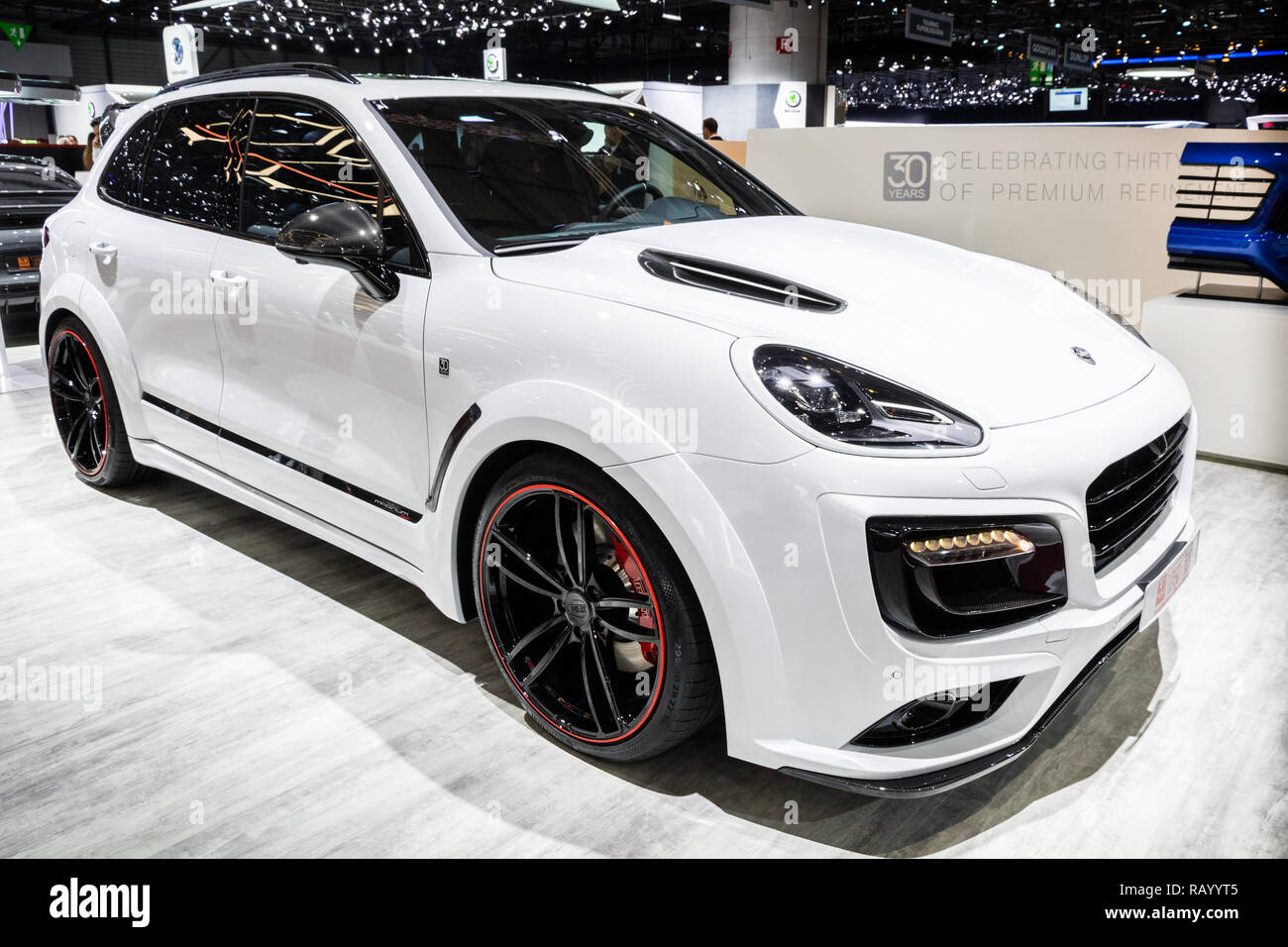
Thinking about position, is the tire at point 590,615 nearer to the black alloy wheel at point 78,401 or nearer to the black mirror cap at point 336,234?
the black mirror cap at point 336,234

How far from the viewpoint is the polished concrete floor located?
1.98 metres

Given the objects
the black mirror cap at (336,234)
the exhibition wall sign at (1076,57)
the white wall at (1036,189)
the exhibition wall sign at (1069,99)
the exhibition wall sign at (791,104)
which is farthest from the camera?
the exhibition wall sign at (1069,99)

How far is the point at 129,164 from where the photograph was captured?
3.51 m

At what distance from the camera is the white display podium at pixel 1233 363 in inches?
173

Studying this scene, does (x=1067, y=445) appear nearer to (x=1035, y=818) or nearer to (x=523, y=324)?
(x=1035, y=818)

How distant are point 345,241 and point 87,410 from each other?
2221mm

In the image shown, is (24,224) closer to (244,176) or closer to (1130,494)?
(244,176)

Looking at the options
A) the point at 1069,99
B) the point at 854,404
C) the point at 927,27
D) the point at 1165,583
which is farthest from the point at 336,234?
the point at 1069,99

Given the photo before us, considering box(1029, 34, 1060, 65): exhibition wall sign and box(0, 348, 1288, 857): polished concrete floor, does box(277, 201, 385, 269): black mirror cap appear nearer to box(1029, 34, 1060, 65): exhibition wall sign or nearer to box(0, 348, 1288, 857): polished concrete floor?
box(0, 348, 1288, 857): polished concrete floor

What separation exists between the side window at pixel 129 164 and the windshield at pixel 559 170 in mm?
1398

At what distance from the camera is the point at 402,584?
3154 mm

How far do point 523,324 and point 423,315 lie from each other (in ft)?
1.05

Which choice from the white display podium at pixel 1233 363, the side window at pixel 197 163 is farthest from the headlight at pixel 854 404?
the white display podium at pixel 1233 363

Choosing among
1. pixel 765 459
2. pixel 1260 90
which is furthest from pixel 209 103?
pixel 1260 90
